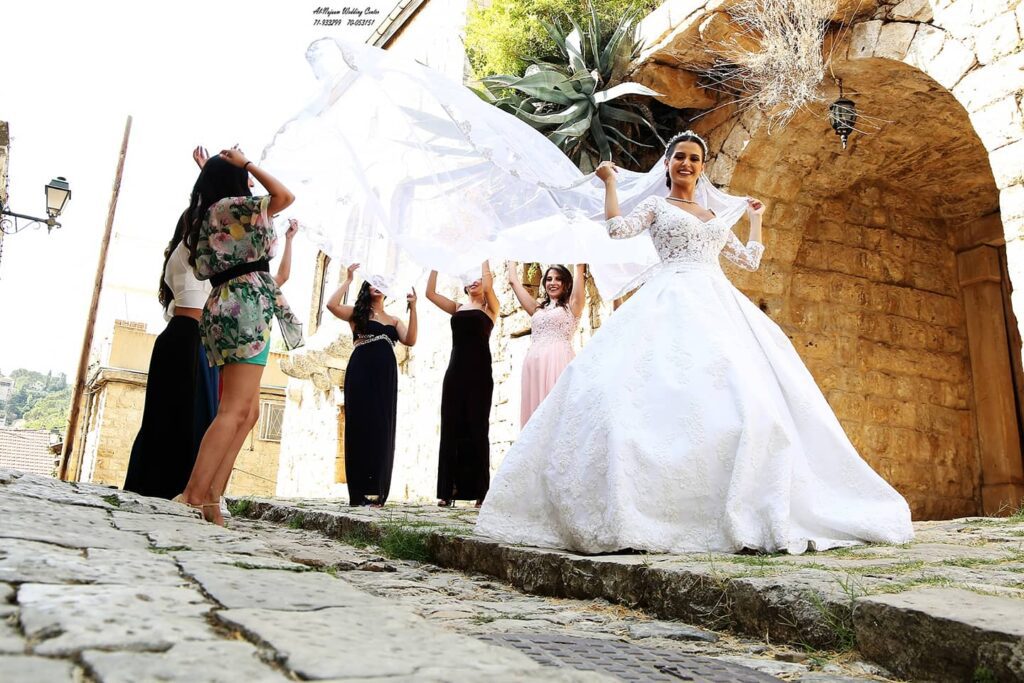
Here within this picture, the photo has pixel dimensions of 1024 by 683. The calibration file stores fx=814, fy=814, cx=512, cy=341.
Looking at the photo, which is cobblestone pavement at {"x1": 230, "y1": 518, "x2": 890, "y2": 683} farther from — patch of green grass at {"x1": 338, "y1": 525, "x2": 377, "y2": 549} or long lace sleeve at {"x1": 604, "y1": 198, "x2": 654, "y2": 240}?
long lace sleeve at {"x1": 604, "y1": 198, "x2": 654, "y2": 240}

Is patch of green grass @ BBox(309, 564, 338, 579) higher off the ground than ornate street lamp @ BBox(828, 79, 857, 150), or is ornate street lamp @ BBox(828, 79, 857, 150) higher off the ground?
ornate street lamp @ BBox(828, 79, 857, 150)

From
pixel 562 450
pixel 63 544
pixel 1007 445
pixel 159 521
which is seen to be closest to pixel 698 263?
pixel 562 450

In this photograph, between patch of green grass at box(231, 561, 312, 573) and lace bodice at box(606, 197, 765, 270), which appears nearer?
patch of green grass at box(231, 561, 312, 573)

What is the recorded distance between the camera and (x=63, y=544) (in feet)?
5.62

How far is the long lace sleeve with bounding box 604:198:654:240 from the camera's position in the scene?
11.5ft

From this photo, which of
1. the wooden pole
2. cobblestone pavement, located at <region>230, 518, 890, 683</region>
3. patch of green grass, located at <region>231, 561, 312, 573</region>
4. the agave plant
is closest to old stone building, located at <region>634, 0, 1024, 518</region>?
the agave plant

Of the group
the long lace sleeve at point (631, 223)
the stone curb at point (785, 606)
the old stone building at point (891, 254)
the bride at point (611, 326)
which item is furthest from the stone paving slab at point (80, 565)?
the old stone building at point (891, 254)

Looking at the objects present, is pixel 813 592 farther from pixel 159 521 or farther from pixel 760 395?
pixel 159 521

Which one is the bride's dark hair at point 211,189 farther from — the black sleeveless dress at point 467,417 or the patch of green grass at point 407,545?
the black sleeveless dress at point 467,417

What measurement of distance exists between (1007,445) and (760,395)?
5242mm

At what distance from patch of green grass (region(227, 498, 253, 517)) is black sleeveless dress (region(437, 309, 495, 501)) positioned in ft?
4.47

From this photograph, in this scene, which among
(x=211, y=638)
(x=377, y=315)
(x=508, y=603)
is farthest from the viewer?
(x=377, y=315)

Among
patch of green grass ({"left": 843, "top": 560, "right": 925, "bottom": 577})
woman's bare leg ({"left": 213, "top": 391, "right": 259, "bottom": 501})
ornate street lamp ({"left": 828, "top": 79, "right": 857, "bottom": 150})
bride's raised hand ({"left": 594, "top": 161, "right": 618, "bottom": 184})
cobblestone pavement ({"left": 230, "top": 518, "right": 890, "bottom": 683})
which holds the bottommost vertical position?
cobblestone pavement ({"left": 230, "top": 518, "right": 890, "bottom": 683})

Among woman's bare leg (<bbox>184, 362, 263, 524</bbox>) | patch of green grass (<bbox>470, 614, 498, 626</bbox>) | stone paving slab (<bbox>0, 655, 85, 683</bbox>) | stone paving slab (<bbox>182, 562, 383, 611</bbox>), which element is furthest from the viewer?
woman's bare leg (<bbox>184, 362, 263, 524</bbox>)
